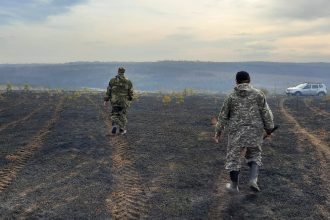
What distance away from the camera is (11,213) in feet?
21.6

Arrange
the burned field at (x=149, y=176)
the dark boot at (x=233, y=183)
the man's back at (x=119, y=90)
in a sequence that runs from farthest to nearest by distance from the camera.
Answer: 1. the man's back at (x=119, y=90)
2. the dark boot at (x=233, y=183)
3. the burned field at (x=149, y=176)

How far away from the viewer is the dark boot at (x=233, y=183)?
7502 mm

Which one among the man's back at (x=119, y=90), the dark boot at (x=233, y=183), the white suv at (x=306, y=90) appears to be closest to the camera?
the dark boot at (x=233, y=183)

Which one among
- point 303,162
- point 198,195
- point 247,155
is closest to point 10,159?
point 198,195

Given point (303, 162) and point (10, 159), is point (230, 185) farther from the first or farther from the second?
point (10, 159)

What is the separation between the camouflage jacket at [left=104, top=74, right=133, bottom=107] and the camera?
1356 centimetres

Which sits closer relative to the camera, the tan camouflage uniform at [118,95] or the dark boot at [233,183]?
the dark boot at [233,183]

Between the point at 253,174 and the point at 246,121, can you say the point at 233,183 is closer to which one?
the point at 253,174

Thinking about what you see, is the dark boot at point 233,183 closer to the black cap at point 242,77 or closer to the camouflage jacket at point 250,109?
the camouflage jacket at point 250,109

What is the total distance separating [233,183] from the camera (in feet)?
24.9

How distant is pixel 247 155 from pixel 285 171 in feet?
6.89

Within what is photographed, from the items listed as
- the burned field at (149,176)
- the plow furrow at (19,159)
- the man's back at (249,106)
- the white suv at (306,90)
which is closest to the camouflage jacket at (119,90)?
the burned field at (149,176)

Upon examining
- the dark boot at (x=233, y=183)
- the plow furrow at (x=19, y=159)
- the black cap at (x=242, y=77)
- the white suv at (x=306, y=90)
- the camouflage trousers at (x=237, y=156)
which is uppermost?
the black cap at (x=242, y=77)

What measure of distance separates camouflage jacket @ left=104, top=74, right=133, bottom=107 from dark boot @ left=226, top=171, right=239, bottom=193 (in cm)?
648
